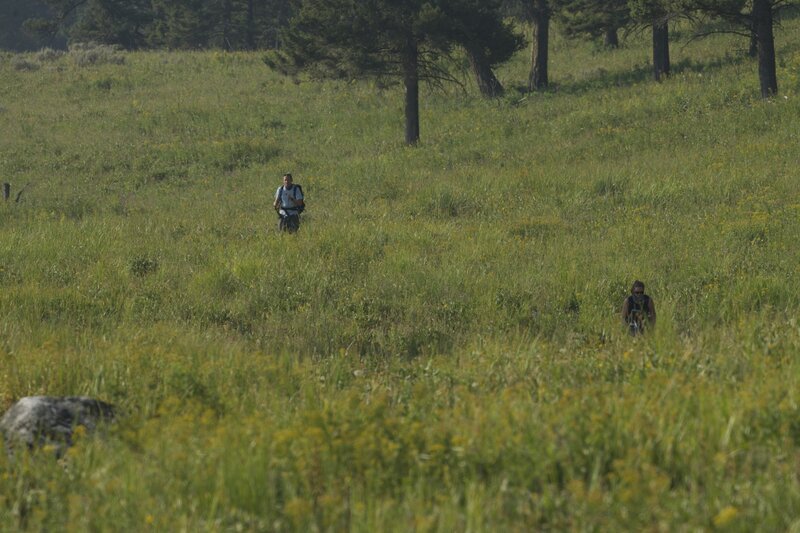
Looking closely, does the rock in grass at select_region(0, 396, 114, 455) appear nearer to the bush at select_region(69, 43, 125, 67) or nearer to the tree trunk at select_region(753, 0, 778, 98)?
the tree trunk at select_region(753, 0, 778, 98)

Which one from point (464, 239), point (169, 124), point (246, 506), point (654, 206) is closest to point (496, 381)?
point (246, 506)

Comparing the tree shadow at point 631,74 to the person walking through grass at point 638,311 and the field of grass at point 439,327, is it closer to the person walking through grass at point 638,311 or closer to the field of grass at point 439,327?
the field of grass at point 439,327

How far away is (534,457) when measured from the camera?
13.5ft

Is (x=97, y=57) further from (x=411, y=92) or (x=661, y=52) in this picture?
(x=661, y=52)

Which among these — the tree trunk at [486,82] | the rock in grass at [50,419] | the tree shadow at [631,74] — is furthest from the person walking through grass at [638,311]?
the tree trunk at [486,82]

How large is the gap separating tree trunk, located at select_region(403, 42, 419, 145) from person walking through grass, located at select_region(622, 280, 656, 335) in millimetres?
18757

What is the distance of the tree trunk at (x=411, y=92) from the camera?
2605cm

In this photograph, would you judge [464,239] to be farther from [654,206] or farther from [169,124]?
[169,124]

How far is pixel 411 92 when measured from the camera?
87.6ft

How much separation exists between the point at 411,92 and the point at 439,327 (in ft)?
60.4

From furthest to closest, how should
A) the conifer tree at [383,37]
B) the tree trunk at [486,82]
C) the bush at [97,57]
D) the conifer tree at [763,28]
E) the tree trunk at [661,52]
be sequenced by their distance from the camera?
the bush at [97,57] → the tree trunk at [486,82] → the tree trunk at [661,52] → the conifer tree at [383,37] → the conifer tree at [763,28]

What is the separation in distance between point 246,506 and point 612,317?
244 inches

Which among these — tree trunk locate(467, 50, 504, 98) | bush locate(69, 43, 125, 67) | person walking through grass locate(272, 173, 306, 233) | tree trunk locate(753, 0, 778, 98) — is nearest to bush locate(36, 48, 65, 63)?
bush locate(69, 43, 125, 67)

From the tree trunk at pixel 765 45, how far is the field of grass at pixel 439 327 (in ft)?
2.41
